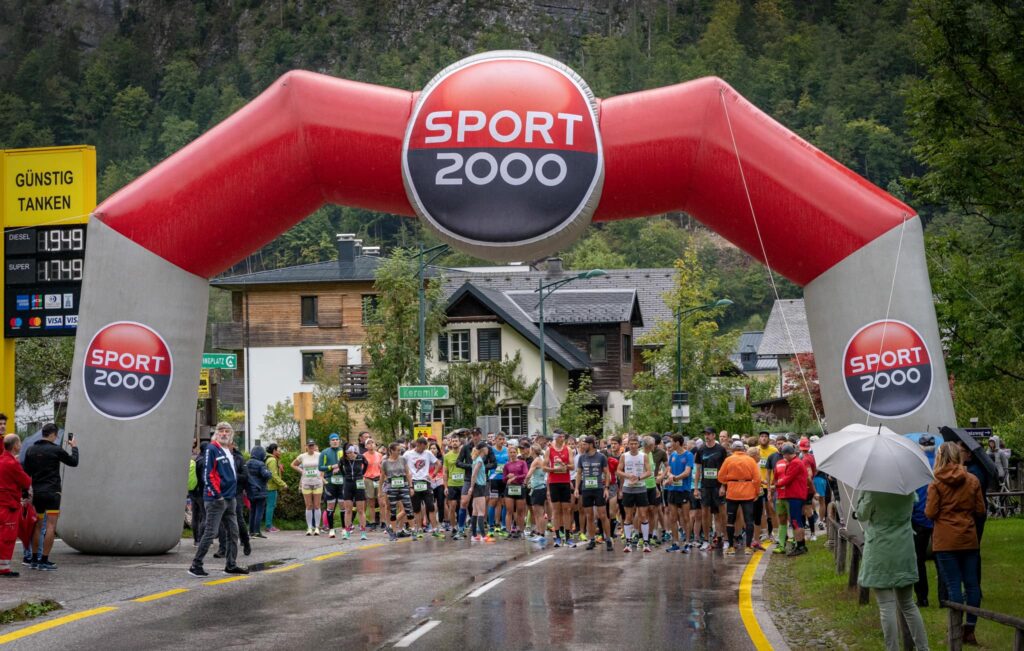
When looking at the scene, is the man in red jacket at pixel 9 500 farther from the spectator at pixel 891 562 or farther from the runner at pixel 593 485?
the spectator at pixel 891 562

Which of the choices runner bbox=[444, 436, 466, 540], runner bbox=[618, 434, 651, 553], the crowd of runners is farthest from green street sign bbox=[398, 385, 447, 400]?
runner bbox=[618, 434, 651, 553]

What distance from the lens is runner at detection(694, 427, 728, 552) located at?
67.4ft

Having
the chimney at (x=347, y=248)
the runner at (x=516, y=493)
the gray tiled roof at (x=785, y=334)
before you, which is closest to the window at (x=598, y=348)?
the chimney at (x=347, y=248)

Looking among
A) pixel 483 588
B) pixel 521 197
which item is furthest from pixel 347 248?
pixel 483 588

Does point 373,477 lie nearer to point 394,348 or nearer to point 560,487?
point 560,487

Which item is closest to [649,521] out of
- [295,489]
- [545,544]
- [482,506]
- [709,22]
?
[545,544]

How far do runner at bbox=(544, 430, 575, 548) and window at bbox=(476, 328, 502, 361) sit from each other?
108ft

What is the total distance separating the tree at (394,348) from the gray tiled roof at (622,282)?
25.6 metres

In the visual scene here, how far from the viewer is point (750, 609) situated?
13.2 metres

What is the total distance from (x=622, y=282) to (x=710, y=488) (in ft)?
165

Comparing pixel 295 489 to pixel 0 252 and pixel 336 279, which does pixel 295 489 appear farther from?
pixel 336 279

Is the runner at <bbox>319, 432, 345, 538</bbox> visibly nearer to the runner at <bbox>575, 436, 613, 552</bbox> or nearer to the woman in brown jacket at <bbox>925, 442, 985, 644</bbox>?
the runner at <bbox>575, 436, 613, 552</bbox>

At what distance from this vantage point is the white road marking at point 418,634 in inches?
419

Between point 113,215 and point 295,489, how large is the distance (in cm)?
1021
